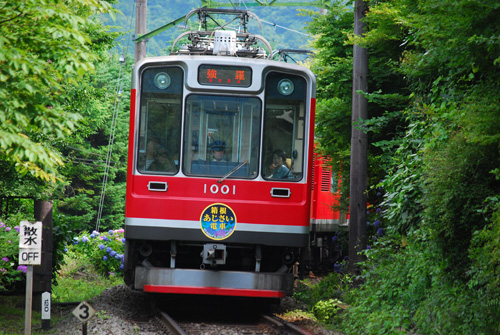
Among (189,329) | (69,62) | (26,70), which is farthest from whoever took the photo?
(189,329)

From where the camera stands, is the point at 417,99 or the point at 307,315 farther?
the point at 307,315

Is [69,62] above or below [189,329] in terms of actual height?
above

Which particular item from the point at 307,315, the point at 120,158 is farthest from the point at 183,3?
the point at 307,315

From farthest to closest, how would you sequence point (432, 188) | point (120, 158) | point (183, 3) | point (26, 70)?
point (183, 3)
point (120, 158)
point (432, 188)
point (26, 70)

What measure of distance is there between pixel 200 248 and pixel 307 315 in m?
1.91

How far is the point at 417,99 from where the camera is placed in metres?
9.40

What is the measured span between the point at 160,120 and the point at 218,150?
2.84ft

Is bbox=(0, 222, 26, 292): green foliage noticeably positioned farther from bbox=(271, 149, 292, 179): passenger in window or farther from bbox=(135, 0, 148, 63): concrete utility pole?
bbox=(135, 0, 148, 63): concrete utility pole

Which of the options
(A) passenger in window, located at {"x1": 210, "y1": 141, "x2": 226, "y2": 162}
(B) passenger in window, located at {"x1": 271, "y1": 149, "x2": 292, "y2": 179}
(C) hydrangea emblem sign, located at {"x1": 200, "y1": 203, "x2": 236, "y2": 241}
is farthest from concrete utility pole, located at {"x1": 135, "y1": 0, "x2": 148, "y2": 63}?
(C) hydrangea emblem sign, located at {"x1": 200, "y1": 203, "x2": 236, "y2": 241}

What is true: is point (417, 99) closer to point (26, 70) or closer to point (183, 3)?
point (26, 70)

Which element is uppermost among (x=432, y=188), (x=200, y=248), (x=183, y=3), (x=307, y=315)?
(x=183, y=3)

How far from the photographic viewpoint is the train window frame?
30.6 ft

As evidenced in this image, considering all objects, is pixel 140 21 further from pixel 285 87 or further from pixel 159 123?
pixel 285 87

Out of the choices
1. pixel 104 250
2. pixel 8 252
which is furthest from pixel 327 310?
pixel 104 250
